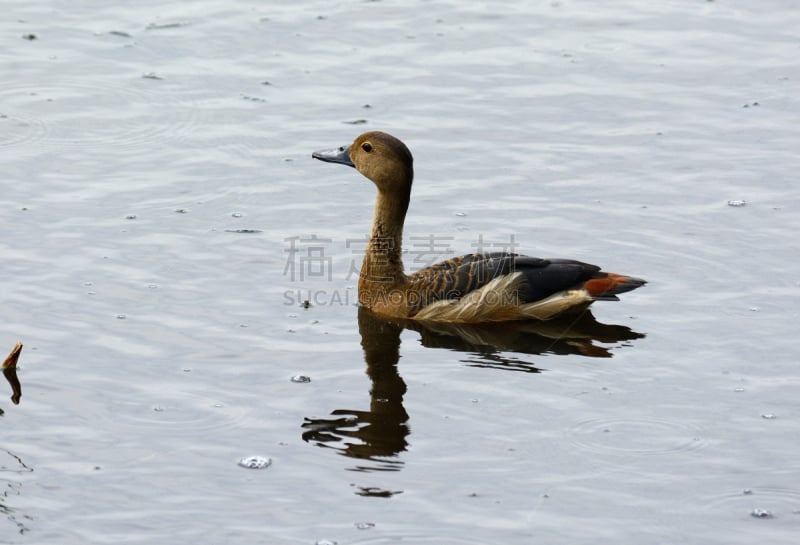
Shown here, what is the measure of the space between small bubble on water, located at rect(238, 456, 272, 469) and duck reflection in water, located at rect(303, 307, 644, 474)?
39cm

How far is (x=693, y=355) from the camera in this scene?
29.2ft

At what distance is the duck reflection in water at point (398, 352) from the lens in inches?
303

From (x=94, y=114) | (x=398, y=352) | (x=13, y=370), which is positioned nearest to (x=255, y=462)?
(x=13, y=370)

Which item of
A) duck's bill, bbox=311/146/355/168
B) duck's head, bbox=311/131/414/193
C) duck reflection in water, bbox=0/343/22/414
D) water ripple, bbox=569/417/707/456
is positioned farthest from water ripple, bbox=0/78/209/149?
water ripple, bbox=569/417/707/456

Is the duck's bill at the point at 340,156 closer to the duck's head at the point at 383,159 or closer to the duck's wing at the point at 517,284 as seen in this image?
the duck's head at the point at 383,159

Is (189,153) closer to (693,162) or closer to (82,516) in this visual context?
(693,162)

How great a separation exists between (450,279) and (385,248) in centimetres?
65

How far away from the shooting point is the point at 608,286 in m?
9.65

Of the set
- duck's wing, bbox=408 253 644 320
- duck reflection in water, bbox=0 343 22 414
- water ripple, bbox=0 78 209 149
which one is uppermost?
water ripple, bbox=0 78 209 149

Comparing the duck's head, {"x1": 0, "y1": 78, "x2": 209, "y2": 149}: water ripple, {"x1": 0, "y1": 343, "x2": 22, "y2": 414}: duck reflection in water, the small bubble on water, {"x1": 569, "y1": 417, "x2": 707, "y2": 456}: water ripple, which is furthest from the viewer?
{"x1": 0, "y1": 78, "x2": 209, "y2": 149}: water ripple

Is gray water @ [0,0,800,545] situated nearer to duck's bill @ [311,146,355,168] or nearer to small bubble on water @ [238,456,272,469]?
small bubble on water @ [238,456,272,469]

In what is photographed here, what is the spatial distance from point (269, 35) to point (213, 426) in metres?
7.84

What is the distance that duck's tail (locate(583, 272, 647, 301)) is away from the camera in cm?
965

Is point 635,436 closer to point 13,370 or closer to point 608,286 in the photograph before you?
point 608,286
